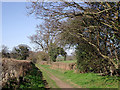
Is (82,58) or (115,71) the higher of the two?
(82,58)

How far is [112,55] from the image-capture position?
9.77 m

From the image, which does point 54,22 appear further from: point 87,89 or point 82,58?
point 82,58

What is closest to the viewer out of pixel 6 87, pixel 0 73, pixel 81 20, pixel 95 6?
pixel 6 87

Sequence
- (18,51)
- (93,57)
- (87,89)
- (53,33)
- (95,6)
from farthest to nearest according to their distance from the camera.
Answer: (18,51) < (93,57) < (53,33) < (95,6) < (87,89)

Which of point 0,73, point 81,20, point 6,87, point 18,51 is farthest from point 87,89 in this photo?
point 18,51

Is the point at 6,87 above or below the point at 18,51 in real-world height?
below

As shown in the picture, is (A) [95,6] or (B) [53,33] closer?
(A) [95,6]

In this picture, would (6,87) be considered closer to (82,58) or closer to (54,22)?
(54,22)

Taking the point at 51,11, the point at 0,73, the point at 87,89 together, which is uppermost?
the point at 51,11

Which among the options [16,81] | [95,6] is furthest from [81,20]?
[16,81]

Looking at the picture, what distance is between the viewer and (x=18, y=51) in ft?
54.4

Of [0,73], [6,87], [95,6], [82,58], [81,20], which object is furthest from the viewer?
[82,58]

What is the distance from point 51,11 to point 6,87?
4.78m

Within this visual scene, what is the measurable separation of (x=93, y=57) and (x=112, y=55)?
2099mm
